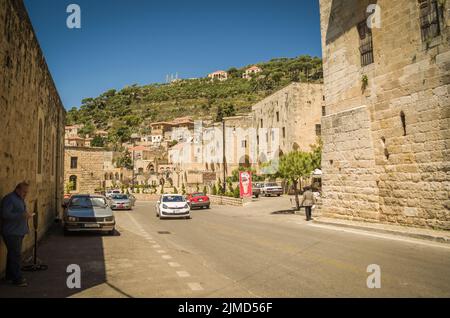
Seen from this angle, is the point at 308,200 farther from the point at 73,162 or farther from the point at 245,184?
the point at 73,162

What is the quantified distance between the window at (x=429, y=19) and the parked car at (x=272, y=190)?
29052 mm

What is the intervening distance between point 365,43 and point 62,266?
13.9 meters

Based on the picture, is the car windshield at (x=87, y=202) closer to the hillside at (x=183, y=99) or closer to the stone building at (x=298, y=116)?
the stone building at (x=298, y=116)

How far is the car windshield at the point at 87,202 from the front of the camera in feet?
47.3

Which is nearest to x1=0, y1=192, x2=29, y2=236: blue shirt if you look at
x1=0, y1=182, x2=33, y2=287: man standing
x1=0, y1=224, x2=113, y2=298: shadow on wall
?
x1=0, y1=182, x2=33, y2=287: man standing

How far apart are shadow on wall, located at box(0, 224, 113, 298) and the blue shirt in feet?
3.09

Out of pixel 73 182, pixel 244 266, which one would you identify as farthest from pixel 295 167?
pixel 73 182

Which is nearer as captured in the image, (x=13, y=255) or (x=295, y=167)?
(x=13, y=255)

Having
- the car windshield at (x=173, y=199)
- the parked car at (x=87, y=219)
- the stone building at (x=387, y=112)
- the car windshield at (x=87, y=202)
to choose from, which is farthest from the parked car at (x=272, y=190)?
the parked car at (x=87, y=219)

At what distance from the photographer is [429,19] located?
12.1m
